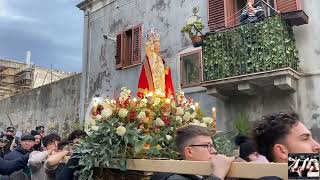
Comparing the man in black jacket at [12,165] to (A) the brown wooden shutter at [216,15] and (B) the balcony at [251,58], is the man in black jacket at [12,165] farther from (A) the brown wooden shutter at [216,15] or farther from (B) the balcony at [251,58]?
(A) the brown wooden shutter at [216,15]

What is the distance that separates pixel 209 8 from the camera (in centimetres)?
1060

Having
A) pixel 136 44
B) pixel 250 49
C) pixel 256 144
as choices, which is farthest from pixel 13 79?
pixel 256 144

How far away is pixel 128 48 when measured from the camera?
13.3 metres

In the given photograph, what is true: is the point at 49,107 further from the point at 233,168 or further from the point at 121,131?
the point at 233,168

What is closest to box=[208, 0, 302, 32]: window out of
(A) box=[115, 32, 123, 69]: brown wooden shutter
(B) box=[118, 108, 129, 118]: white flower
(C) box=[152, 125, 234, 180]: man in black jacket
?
(A) box=[115, 32, 123, 69]: brown wooden shutter

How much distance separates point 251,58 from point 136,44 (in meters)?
5.12

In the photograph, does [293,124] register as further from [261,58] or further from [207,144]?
[261,58]

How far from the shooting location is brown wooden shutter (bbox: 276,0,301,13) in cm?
891

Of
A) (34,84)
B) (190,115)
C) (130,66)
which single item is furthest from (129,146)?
(34,84)

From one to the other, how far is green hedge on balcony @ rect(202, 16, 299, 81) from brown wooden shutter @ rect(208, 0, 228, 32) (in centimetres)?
71

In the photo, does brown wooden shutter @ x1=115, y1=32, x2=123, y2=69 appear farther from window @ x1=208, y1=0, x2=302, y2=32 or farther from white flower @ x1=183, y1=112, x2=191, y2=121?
white flower @ x1=183, y1=112, x2=191, y2=121

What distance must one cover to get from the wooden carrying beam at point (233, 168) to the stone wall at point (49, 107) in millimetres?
12313

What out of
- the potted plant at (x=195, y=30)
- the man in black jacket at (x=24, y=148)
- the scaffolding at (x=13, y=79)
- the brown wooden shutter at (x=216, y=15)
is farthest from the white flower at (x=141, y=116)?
the scaffolding at (x=13, y=79)

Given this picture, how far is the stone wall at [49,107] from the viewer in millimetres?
15875
